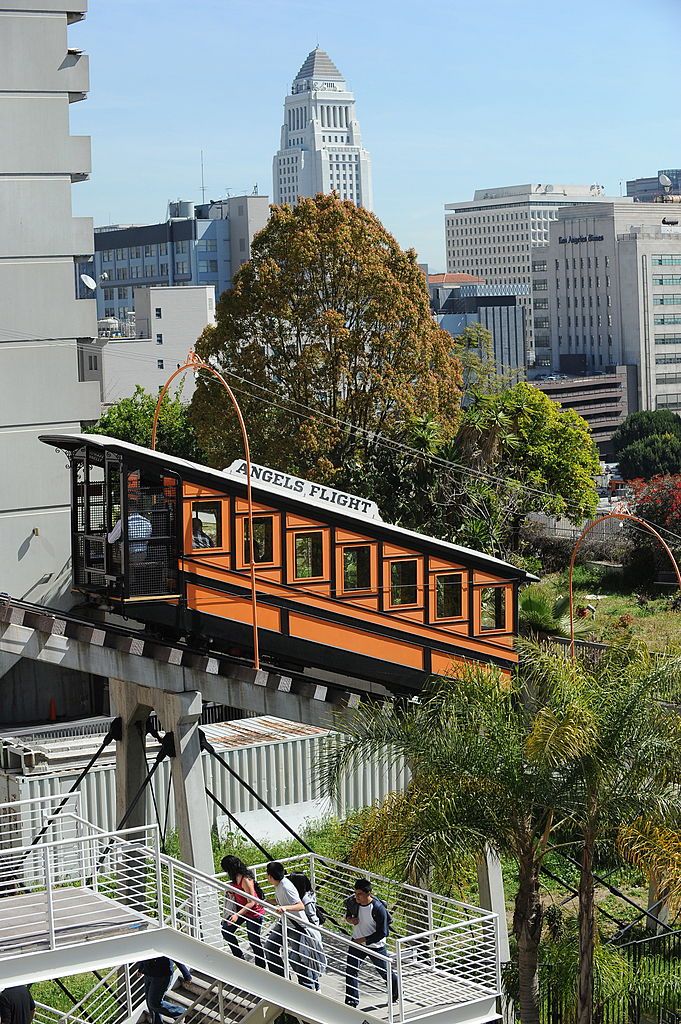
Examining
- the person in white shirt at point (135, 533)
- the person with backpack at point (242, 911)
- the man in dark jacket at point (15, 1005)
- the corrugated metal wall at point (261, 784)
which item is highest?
the person in white shirt at point (135, 533)

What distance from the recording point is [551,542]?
166 feet

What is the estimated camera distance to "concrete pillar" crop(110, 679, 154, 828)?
19656 millimetres

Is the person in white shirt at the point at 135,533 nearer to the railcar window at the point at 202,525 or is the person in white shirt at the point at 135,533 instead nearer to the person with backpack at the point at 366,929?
the railcar window at the point at 202,525

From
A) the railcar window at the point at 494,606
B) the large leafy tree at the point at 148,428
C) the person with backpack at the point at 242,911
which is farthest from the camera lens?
the large leafy tree at the point at 148,428

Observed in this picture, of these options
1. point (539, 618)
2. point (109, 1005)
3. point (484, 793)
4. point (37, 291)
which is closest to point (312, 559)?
point (484, 793)

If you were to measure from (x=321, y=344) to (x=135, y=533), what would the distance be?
2447 cm

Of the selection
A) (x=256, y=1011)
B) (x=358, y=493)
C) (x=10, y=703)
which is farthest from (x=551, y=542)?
(x=256, y=1011)

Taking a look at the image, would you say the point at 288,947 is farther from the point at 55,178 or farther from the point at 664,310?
the point at 664,310

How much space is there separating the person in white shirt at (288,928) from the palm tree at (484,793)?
1190 millimetres

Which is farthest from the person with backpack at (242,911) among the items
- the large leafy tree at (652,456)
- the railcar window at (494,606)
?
the large leafy tree at (652,456)

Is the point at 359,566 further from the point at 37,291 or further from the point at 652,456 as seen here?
the point at 652,456

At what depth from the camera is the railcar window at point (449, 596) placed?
70.4 ft

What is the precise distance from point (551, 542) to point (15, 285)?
2381 centimetres

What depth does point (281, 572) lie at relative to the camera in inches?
800
